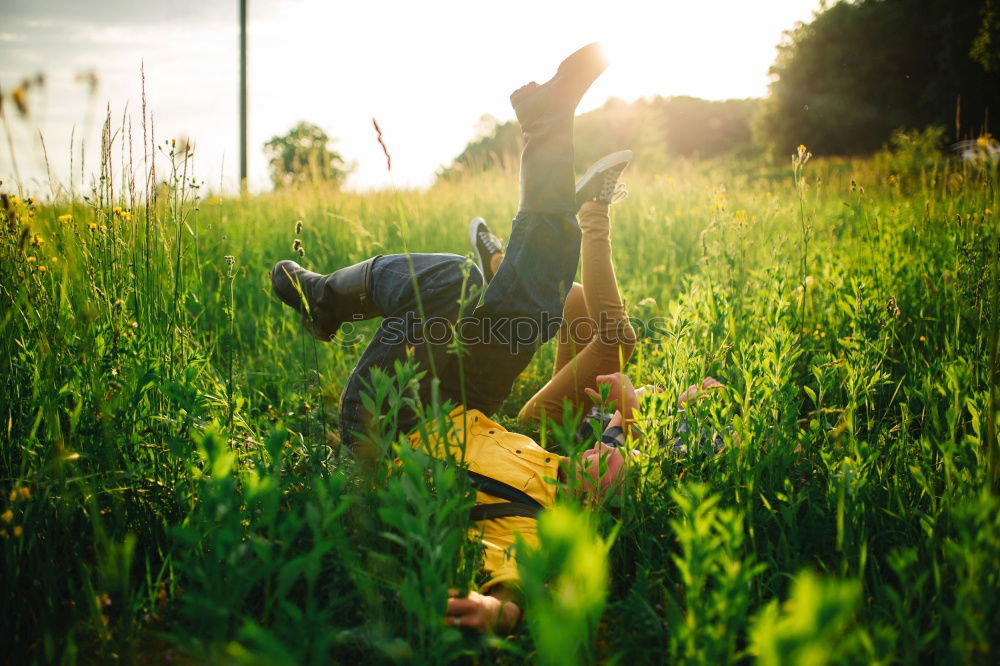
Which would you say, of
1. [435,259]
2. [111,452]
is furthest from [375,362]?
[111,452]

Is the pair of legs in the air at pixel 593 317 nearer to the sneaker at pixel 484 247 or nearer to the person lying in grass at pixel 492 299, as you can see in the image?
the sneaker at pixel 484 247

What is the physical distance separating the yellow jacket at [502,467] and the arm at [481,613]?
0.16 m

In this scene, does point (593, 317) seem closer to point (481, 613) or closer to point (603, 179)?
point (603, 179)

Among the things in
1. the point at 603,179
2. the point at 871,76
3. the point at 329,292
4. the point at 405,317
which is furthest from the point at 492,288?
the point at 871,76

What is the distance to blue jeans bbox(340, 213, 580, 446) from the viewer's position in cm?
196

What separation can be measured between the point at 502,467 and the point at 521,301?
0.59 meters

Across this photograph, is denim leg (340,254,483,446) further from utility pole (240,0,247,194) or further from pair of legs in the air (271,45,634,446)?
utility pole (240,0,247,194)

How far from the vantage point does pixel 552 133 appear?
79.9 inches

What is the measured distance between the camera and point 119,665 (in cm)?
120

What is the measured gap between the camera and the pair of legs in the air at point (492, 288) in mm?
1976

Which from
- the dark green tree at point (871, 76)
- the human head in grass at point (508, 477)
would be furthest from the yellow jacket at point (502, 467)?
the dark green tree at point (871, 76)

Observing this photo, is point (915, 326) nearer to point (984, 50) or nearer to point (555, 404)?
point (555, 404)

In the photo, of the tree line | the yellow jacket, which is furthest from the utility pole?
the yellow jacket

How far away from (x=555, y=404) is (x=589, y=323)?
0.44 m
